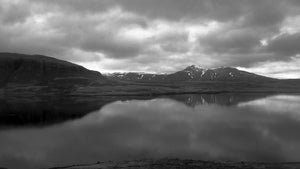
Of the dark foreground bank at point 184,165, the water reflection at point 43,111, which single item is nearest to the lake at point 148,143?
the dark foreground bank at point 184,165

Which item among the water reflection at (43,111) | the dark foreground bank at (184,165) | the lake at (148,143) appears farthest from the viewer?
the water reflection at (43,111)

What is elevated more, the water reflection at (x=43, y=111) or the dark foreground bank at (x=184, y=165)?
the dark foreground bank at (x=184, y=165)

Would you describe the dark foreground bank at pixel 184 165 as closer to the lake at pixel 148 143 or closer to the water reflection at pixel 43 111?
the lake at pixel 148 143

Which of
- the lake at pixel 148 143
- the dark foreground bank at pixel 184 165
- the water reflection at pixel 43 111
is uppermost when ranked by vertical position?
the dark foreground bank at pixel 184 165

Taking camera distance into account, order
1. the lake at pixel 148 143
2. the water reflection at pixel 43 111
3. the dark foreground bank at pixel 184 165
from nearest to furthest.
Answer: the dark foreground bank at pixel 184 165
the lake at pixel 148 143
the water reflection at pixel 43 111

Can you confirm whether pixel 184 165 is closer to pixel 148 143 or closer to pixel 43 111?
pixel 148 143

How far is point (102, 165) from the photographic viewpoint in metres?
34.1

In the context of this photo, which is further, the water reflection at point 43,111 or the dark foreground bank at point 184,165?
the water reflection at point 43,111

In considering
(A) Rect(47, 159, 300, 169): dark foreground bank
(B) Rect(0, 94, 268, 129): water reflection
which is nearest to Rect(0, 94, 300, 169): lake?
(A) Rect(47, 159, 300, 169): dark foreground bank

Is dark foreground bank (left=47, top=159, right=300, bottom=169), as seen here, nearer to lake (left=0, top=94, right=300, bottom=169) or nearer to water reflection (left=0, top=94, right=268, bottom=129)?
lake (left=0, top=94, right=300, bottom=169)

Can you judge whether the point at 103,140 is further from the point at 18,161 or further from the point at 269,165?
the point at 269,165

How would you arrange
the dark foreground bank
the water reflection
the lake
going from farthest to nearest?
the water reflection, the lake, the dark foreground bank

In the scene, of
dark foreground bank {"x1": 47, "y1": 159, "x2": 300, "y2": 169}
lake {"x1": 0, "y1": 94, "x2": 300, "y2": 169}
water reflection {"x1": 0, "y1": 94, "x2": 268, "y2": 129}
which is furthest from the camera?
water reflection {"x1": 0, "y1": 94, "x2": 268, "y2": 129}

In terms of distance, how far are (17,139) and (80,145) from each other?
16.7 m
